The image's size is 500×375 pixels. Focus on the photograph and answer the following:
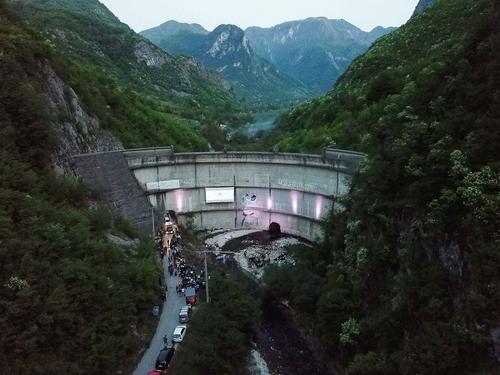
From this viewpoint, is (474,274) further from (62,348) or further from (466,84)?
(62,348)

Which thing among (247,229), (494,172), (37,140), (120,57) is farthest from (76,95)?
(120,57)

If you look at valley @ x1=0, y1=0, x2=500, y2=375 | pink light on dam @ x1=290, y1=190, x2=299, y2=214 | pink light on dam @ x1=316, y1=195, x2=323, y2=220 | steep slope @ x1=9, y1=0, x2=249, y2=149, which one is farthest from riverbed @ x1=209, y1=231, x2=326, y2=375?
steep slope @ x1=9, y1=0, x2=249, y2=149

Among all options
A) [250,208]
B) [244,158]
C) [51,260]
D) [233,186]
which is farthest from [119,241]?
[244,158]

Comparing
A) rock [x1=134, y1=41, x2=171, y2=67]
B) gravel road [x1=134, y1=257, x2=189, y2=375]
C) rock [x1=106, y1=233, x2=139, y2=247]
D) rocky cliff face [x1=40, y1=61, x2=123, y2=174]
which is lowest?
gravel road [x1=134, y1=257, x2=189, y2=375]

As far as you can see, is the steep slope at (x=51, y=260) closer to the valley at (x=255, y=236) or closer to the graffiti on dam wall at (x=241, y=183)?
the valley at (x=255, y=236)

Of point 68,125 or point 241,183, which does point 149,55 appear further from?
point 68,125

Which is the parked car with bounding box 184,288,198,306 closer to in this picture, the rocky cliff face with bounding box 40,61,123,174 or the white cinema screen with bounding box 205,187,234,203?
the rocky cliff face with bounding box 40,61,123,174
